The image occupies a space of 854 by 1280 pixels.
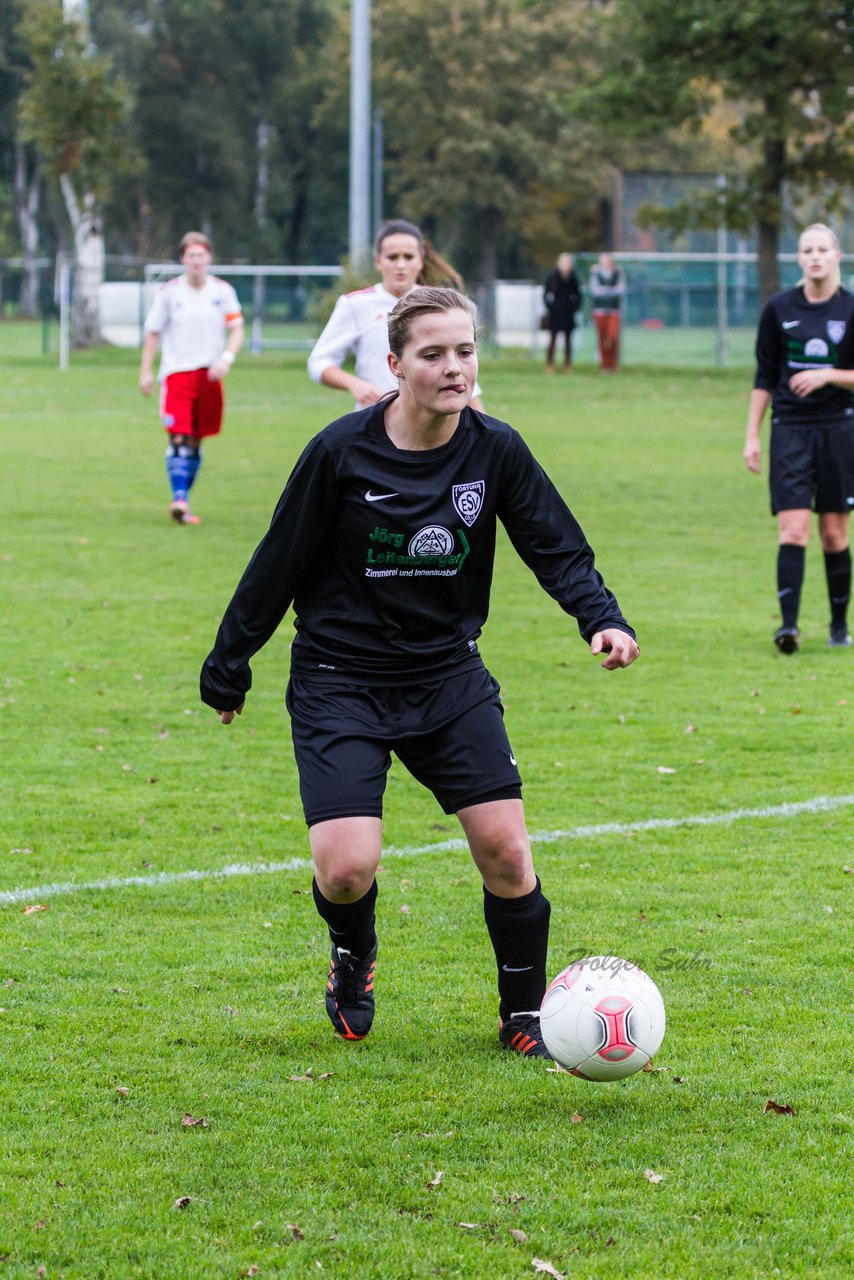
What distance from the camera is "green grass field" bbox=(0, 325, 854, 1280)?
340cm

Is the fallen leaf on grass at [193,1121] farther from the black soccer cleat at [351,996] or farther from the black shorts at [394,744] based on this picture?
the black shorts at [394,744]

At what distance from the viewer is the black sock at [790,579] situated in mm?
9398

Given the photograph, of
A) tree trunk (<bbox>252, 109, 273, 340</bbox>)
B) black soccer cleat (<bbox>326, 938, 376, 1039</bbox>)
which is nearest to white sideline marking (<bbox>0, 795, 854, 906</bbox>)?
black soccer cleat (<bbox>326, 938, 376, 1039</bbox>)

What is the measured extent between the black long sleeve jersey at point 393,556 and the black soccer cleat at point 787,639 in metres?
5.38

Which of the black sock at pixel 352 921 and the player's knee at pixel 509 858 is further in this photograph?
the black sock at pixel 352 921

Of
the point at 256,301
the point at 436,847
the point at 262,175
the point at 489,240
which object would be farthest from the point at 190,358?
the point at 262,175


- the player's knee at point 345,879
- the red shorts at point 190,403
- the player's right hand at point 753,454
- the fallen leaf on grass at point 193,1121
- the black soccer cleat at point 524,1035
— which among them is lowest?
the fallen leaf on grass at point 193,1121

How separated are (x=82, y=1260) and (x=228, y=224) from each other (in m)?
77.9

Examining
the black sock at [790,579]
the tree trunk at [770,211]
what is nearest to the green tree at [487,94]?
the tree trunk at [770,211]

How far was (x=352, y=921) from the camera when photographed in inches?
171

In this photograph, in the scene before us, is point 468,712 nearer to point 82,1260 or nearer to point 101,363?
point 82,1260

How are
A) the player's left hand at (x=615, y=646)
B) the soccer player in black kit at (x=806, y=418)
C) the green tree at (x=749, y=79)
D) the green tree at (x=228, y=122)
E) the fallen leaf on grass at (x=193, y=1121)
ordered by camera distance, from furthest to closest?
1. the green tree at (x=228, y=122)
2. the green tree at (x=749, y=79)
3. the soccer player in black kit at (x=806, y=418)
4. the player's left hand at (x=615, y=646)
5. the fallen leaf on grass at (x=193, y=1121)

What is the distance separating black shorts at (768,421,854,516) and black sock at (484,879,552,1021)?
543 centimetres

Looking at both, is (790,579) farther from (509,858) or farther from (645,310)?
(645,310)
